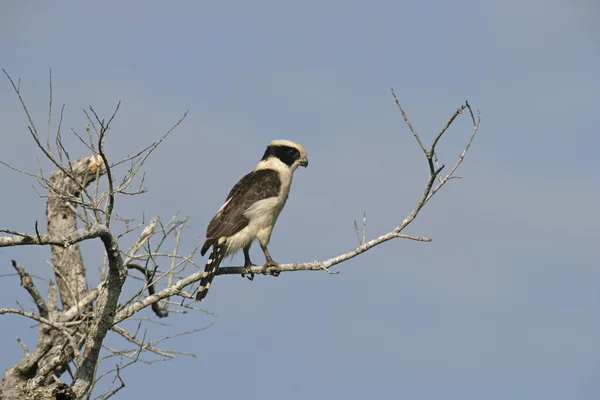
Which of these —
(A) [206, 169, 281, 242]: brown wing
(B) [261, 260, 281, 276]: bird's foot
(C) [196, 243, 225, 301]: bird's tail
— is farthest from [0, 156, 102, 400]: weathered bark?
(B) [261, 260, 281, 276]: bird's foot

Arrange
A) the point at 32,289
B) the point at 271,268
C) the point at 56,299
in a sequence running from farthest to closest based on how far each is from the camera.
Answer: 1. the point at 56,299
2. the point at 32,289
3. the point at 271,268

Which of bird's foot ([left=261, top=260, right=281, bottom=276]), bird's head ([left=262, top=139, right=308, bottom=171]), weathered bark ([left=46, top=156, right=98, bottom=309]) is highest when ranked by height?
weathered bark ([left=46, top=156, right=98, bottom=309])

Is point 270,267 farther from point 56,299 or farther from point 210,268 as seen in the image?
point 56,299

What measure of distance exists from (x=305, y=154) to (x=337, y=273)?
9.57 feet

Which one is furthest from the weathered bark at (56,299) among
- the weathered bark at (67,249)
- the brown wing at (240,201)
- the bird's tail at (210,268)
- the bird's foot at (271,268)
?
the bird's foot at (271,268)

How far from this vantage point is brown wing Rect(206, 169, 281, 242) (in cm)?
894

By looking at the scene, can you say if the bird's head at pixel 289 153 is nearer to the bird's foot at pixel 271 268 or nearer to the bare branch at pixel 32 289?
the bird's foot at pixel 271 268

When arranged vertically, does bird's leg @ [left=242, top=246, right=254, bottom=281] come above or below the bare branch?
below

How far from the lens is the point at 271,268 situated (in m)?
8.74

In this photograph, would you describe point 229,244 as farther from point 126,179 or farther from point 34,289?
point 34,289

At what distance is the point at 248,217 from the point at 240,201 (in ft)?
0.71

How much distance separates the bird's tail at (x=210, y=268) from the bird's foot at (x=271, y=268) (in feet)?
1.59

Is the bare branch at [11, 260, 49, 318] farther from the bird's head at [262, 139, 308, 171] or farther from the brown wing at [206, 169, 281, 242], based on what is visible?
the bird's head at [262, 139, 308, 171]

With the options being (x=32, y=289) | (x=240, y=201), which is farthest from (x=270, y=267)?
(x=32, y=289)
